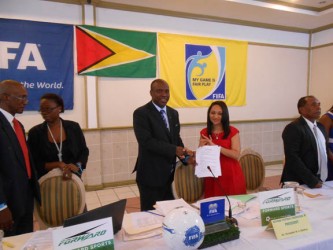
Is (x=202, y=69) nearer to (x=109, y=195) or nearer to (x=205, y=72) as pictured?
(x=205, y=72)

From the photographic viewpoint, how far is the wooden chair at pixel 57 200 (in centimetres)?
184

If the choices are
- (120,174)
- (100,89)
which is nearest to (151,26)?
(100,89)

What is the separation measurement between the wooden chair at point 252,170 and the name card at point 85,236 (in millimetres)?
1761

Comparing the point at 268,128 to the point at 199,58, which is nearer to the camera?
the point at 199,58

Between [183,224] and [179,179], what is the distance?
1050 millimetres

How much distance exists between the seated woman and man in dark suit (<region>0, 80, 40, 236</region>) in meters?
0.32

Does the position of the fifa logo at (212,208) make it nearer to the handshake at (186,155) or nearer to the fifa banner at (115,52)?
the handshake at (186,155)

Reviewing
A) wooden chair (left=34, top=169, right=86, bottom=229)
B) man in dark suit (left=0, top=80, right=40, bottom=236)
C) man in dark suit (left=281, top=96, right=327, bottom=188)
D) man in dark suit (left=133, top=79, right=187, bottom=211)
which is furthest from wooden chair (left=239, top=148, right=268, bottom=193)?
man in dark suit (left=0, top=80, right=40, bottom=236)

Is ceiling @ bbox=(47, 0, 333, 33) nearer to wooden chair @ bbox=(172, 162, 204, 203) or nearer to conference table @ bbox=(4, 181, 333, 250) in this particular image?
wooden chair @ bbox=(172, 162, 204, 203)

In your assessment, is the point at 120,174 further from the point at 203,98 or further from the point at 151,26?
the point at 151,26

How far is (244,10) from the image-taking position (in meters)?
4.48

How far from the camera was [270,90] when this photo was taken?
5645 mm

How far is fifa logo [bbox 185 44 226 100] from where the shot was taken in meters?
4.76

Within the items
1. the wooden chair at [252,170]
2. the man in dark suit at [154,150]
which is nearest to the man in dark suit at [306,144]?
the wooden chair at [252,170]
